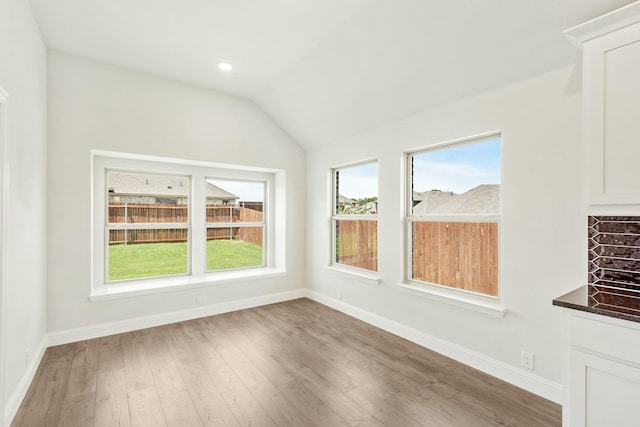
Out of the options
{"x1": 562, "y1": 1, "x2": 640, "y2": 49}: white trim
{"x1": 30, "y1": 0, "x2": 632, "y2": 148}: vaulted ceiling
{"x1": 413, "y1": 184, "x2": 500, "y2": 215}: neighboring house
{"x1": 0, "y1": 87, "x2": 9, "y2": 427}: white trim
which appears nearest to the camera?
{"x1": 562, "y1": 1, "x2": 640, "y2": 49}: white trim

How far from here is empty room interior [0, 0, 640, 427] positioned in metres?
1.87

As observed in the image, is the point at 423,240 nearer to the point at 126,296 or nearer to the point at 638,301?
the point at 638,301

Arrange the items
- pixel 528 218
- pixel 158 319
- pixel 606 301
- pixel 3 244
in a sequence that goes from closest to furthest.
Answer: pixel 606 301 → pixel 3 244 → pixel 528 218 → pixel 158 319

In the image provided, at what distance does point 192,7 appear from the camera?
2.43 m

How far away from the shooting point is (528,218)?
2.32 m

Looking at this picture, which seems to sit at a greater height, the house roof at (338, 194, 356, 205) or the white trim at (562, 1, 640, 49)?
the white trim at (562, 1, 640, 49)

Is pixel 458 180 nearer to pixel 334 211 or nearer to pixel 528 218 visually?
pixel 528 218

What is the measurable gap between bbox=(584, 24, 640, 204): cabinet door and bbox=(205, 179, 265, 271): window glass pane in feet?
13.5

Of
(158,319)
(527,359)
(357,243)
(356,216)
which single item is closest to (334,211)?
(356,216)

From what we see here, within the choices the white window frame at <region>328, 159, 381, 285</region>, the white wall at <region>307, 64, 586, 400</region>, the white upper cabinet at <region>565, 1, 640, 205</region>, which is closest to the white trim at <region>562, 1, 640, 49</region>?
the white upper cabinet at <region>565, 1, 640, 205</region>

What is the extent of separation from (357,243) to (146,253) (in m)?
2.86

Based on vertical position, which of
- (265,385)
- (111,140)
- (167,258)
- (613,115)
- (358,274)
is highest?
(111,140)

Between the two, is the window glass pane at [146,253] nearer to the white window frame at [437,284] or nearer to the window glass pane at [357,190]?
the window glass pane at [357,190]

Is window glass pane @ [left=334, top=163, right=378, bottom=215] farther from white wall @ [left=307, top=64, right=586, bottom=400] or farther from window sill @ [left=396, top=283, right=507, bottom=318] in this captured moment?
window sill @ [left=396, top=283, right=507, bottom=318]
